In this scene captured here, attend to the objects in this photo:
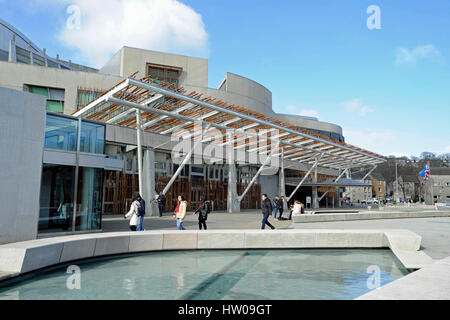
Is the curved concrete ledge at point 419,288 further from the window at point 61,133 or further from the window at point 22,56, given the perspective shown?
the window at point 22,56

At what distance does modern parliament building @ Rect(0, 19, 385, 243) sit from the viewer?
10.5 meters

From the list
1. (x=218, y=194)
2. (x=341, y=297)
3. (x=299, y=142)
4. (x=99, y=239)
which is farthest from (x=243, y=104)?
(x=341, y=297)

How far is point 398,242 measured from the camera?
943 centimetres

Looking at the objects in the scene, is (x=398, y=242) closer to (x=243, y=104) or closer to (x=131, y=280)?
(x=131, y=280)

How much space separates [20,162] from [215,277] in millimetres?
6997

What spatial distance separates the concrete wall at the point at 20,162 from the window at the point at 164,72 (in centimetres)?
2382

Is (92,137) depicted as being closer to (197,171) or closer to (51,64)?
(197,171)

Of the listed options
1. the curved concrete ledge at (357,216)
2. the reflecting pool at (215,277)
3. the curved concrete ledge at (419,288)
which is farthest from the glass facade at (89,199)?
the curved concrete ledge at (419,288)

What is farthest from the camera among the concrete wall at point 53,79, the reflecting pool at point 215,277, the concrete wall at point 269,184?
the concrete wall at point 269,184

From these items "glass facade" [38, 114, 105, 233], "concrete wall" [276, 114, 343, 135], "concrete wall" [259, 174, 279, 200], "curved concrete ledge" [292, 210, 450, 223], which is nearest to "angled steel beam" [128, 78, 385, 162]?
"glass facade" [38, 114, 105, 233]

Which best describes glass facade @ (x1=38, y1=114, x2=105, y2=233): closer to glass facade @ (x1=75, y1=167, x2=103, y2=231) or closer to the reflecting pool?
glass facade @ (x1=75, y1=167, x2=103, y2=231)

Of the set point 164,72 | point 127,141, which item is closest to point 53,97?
point 127,141

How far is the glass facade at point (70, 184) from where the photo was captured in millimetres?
11336

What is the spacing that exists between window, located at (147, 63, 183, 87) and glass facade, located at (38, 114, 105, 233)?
21391 mm
